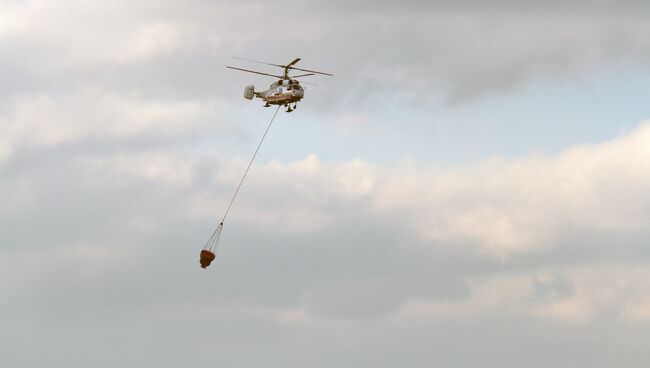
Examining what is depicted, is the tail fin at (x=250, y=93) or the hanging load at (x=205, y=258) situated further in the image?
the tail fin at (x=250, y=93)

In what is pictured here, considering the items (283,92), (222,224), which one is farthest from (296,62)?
(222,224)

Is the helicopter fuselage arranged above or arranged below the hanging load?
above

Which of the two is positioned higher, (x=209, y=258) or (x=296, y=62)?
(x=296, y=62)

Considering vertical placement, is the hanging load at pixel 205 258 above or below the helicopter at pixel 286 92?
below

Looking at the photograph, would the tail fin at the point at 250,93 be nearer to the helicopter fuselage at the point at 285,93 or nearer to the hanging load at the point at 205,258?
the helicopter fuselage at the point at 285,93

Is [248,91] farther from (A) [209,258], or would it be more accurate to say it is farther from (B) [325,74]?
(A) [209,258]

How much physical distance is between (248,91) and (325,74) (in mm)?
13888

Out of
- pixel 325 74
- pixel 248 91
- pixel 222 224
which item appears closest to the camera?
pixel 222 224

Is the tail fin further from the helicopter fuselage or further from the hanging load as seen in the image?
the hanging load

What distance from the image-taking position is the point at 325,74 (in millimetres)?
114875

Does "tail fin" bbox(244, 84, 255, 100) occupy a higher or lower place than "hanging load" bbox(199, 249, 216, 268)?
higher

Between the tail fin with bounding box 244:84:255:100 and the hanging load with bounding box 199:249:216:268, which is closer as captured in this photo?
the hanging load with bounding box 199:249:216:268

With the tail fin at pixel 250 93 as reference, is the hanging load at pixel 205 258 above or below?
below

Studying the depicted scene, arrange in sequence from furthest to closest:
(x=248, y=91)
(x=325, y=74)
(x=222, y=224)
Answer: (x=248, y=91), (x=325, y=74), (x=222, y=224)
